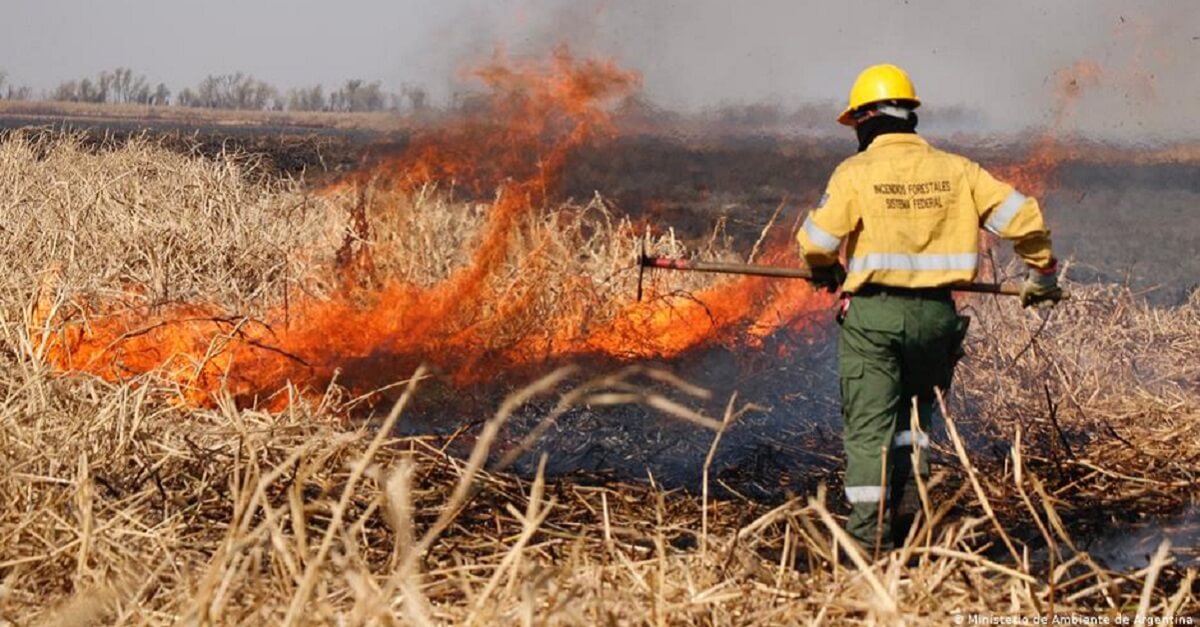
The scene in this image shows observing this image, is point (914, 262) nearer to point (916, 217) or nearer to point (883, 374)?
point (916, 217)

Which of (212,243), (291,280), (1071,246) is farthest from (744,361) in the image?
(1071,246)

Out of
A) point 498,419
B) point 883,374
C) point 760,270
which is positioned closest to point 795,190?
point 760,270

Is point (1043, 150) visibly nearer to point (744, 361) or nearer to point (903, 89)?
point (744, 361)

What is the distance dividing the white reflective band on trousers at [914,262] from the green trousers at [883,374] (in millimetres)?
115

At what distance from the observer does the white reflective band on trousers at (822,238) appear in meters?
4.89

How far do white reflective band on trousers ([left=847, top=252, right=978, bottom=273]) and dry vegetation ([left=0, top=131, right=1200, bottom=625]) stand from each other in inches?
30.2

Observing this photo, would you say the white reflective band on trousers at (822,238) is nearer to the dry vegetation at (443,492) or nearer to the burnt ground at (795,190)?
the dry vegetation at (443,492)

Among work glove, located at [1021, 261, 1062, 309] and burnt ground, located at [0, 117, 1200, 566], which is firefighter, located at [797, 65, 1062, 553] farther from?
burnt ground, located at [0, 117, 1200, 566]

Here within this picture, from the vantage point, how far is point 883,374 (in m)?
4.91

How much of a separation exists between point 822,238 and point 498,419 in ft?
9.44

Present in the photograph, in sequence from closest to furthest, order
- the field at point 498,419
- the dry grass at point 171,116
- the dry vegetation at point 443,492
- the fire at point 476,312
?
1. the dry vegetation at point 443,492
2. the field at point 498,419
3. the fire at point 476,312
4. the dry grass at point 171,116

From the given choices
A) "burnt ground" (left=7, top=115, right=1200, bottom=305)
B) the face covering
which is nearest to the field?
"burnt ground" (left=7, top=115, right=1200, bottom=305)

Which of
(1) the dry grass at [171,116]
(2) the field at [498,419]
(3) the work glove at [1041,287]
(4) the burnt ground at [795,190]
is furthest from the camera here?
(1) the dry grass at [171,116]

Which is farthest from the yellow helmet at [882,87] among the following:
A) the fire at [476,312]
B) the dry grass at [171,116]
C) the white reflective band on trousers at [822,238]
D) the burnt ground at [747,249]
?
the dry grass at [171,116]
